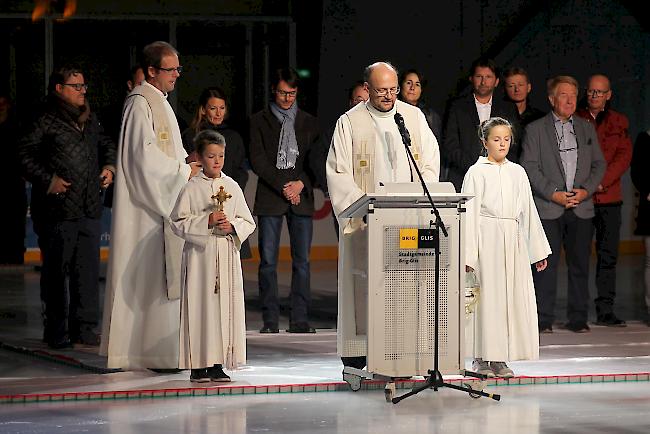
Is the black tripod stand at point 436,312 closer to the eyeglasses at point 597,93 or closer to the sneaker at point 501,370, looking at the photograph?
the sneaker at point 501,370

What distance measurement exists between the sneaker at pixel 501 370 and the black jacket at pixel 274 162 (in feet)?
8.96

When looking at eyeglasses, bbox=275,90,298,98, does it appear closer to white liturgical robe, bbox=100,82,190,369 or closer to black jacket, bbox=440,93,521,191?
black jacket, bbox=440,93,521,191

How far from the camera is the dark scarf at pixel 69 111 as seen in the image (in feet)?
32.7

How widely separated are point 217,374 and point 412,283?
1.27 metres

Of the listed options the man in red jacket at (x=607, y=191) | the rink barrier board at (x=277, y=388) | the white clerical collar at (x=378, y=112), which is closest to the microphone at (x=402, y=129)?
the white clerical collar at (x=378, y=112)

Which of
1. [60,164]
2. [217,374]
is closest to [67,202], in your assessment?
[60,164]

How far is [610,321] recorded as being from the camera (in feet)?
36.3

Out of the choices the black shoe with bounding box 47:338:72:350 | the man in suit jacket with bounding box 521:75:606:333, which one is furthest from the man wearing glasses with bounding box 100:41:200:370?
the man in suit jacket with bounding box 521:75:606:333

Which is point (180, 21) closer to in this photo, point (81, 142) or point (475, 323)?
point (81, 142)

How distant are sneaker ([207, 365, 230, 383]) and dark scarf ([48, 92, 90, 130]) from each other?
240 centimetres

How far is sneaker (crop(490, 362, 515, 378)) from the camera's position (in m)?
8.32

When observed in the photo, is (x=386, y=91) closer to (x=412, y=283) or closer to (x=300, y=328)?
(x=412, y=283)

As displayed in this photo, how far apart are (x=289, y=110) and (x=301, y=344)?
1.81 meters

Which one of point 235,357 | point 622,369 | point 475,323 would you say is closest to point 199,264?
point 235,357
